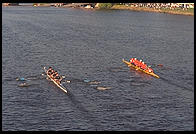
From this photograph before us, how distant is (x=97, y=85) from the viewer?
75.9 metres

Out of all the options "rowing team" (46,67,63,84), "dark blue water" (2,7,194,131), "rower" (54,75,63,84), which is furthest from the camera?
"rowing team" (46,67,63,84)

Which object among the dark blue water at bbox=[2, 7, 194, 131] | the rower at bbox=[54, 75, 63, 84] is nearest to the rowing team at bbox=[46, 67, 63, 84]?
the rower at bbox=[54, 75, 63, 84]

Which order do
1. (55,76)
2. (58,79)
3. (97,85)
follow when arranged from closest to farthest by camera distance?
(97,85) → (58,79) → (55,76)

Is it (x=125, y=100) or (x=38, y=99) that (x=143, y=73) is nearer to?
(x=125, y=100)

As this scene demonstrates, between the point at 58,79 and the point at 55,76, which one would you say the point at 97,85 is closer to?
the point at 58,79

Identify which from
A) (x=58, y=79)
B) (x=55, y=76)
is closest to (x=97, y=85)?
(x=58, y=79)

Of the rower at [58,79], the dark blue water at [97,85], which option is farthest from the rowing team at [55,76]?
the dark blue water at [97,85]

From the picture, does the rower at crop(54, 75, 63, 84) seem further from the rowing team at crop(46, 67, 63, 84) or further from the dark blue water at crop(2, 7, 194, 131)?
the dark blue water at crop(2, 7, 194, 131)

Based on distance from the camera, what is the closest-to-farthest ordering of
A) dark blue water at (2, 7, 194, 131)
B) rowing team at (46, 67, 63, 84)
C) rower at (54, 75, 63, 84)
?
dark blue water at (2, 7, 194, 131)
rower at (54, 75, 63, 84)
rowing team at (46, 67, 63, 84)

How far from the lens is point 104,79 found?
265 ft

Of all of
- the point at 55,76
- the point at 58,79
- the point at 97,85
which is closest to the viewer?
the point at 97,85

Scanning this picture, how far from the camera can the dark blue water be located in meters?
58.2

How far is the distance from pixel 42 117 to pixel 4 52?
54334mm

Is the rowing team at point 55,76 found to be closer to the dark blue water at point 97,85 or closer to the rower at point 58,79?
the rower at point 58,79
